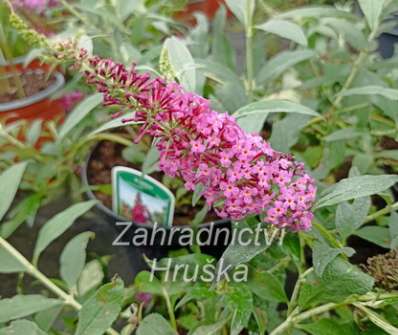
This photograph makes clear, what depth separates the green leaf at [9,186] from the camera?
0.76 metres

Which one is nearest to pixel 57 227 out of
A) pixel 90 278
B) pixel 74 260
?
pixel 74 260

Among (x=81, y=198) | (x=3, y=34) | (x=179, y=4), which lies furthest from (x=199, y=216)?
(x=3, y=34)

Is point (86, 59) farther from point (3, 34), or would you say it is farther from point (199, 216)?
point (3, 34)

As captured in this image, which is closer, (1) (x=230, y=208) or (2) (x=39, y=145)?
(1) (x=230, y=208)

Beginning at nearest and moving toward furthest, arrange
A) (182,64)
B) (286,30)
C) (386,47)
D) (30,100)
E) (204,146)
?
(204,146) → (182,64) → (286,30) → (386,47) → (30,100)

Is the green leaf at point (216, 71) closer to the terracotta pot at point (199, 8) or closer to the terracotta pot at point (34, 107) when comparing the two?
the terracotta pot at point (34, 107)

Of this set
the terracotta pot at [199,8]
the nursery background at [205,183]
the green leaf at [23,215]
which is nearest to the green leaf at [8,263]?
the nursery background at [205,183]

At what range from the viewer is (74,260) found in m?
0.86

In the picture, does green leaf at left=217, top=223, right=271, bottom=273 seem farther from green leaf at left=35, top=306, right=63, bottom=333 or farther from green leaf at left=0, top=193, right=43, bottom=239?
green leaf at left=0, top=193, right=43, bottom=239

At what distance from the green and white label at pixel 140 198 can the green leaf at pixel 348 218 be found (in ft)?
1.02

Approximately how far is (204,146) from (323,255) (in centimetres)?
18

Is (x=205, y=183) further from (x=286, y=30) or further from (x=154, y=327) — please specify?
(x=286, y=30)

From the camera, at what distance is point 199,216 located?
3.33ft

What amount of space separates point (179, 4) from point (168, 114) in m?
0.99
